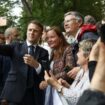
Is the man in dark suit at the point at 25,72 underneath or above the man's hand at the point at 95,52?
underneath

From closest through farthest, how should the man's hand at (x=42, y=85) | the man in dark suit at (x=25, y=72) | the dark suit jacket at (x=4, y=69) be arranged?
1. the man's hand at (x=42, y=85)
2. the man in dark suit at (x=25, y=72)
3. the dark suit jacket at (x=4, y=69)

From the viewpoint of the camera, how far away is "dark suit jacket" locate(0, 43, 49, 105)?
6.55 metres

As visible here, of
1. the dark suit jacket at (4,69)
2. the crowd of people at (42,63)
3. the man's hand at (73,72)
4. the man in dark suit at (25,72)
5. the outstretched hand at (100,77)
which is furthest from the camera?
the dark suit jacket at (4,69)

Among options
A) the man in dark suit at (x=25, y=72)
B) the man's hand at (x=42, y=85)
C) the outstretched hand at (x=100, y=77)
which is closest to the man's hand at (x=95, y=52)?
the outstretched hand at (x=100, y=77)

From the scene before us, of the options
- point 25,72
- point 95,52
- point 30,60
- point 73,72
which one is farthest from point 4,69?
point 95,52

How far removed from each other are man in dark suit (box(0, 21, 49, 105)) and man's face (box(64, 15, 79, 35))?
425mm

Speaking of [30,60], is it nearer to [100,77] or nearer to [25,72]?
[25,72]

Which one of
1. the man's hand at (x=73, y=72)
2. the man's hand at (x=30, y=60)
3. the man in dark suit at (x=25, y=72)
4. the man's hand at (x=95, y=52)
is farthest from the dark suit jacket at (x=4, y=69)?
the man's hand at (x=95, y=52)

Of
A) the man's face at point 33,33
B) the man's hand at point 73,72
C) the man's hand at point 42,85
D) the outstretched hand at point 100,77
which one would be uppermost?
the outstretched hand at point 100,77

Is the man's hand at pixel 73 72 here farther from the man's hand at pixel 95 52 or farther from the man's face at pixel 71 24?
the man's hand at pixel 95 52

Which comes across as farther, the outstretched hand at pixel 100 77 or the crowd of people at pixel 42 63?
the crowd of people at pixel 42 63

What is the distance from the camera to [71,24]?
21.8ft

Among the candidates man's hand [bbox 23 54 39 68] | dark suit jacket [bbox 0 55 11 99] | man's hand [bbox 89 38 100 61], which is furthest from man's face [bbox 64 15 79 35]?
man's hand [bbox 89 38 100 61]

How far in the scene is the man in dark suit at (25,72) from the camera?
6547 millimetres
